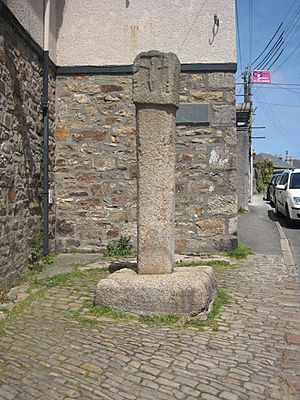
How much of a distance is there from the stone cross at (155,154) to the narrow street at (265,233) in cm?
268

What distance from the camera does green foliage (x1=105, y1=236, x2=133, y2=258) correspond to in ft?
22.6

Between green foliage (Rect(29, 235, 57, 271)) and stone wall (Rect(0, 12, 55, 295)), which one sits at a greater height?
stone wall (Rect(0, 12, 55, 295))

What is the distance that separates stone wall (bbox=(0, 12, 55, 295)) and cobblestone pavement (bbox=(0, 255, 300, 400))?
1125mm

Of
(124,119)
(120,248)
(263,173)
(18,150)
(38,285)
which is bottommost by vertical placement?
(38,285)

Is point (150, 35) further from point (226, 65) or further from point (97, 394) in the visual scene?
point (97, 394)

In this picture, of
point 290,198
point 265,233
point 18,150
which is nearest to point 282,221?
point 290,198

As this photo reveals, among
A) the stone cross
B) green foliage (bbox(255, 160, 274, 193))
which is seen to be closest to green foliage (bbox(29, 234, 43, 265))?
the stone cross

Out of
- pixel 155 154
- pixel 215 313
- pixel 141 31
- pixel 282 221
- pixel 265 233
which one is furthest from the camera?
pixel 282 221

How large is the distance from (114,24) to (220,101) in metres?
2.18

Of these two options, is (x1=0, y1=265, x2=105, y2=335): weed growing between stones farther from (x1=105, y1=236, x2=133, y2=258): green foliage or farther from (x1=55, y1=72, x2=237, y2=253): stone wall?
(x1=55, y1=72, x2=237, y2=253): stone wall

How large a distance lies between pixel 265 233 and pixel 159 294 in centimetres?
580

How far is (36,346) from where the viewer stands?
3.28 m

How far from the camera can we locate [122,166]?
6.96m

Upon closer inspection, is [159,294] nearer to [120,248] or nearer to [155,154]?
[155,154]
